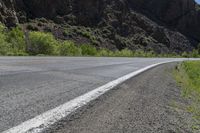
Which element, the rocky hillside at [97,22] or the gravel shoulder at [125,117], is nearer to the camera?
the gravel shoulder at [125,117]

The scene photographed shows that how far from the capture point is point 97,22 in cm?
10506

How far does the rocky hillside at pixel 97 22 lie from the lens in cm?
9200

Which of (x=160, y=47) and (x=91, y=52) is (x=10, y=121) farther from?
(x=160, y=47)

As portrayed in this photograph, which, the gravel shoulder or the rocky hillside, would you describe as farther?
the rocky hillside

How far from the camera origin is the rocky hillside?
92000mm

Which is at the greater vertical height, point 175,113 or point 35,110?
point 35,110

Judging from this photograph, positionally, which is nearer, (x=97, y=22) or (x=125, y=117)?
(x=125, y=117)

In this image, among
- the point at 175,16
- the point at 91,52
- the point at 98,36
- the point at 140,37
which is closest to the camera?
the point at 91,52

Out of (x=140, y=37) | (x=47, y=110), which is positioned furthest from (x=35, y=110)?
(x=140, y=37)

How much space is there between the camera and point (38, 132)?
4840 millimetres

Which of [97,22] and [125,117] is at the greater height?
[97,22]

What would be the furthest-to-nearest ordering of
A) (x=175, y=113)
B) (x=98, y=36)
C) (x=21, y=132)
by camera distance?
(x=98, y=36), (x=175, y=113), (x=21, y=132)

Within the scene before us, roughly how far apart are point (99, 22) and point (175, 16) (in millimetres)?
48610

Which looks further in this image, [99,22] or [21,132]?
[99,22]
